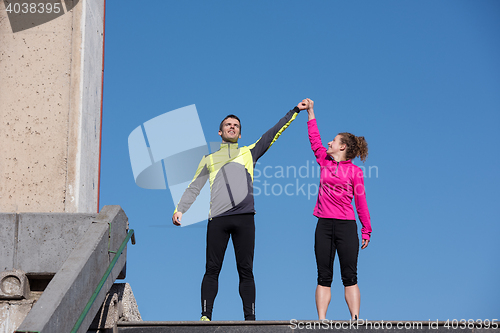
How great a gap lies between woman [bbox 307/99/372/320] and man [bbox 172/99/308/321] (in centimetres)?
67

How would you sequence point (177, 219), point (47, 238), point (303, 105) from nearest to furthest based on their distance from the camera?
point (47, 238) < point (177, 219) < point (303, 105)

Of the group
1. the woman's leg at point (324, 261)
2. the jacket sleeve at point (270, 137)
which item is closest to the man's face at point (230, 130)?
the jacket sleeve at point (270, 137)

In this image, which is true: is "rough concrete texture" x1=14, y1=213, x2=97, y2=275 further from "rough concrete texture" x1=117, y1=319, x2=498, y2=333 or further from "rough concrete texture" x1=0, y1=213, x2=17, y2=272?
"rough concrete texture" x1=117, y1=319, x2=498, y2=333

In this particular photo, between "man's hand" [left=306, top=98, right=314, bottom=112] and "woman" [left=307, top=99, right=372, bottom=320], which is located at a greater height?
"man's hand" [left=306, top=98, right=314, bottom=112]

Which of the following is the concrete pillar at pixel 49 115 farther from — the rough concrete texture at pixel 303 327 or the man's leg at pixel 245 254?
the rough concrete texture at pixel 303 327

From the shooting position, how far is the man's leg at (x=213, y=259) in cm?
542

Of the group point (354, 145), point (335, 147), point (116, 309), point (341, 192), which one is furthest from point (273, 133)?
point (116, 309)

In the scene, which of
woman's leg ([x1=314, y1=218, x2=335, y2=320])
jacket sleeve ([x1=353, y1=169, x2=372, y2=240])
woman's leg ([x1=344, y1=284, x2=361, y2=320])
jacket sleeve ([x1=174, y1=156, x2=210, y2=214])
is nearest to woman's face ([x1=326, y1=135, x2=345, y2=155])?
jacket sleeve ([x1=353, y1=169, x2=372, y2=240])

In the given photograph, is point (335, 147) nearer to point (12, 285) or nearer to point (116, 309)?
point (116, 309)

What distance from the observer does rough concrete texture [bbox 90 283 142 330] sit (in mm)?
4848

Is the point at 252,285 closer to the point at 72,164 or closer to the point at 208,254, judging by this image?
the point at 208,254

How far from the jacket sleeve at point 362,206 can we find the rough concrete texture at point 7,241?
3.35 metres

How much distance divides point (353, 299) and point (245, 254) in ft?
3.77

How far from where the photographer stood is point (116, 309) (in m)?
5.04
